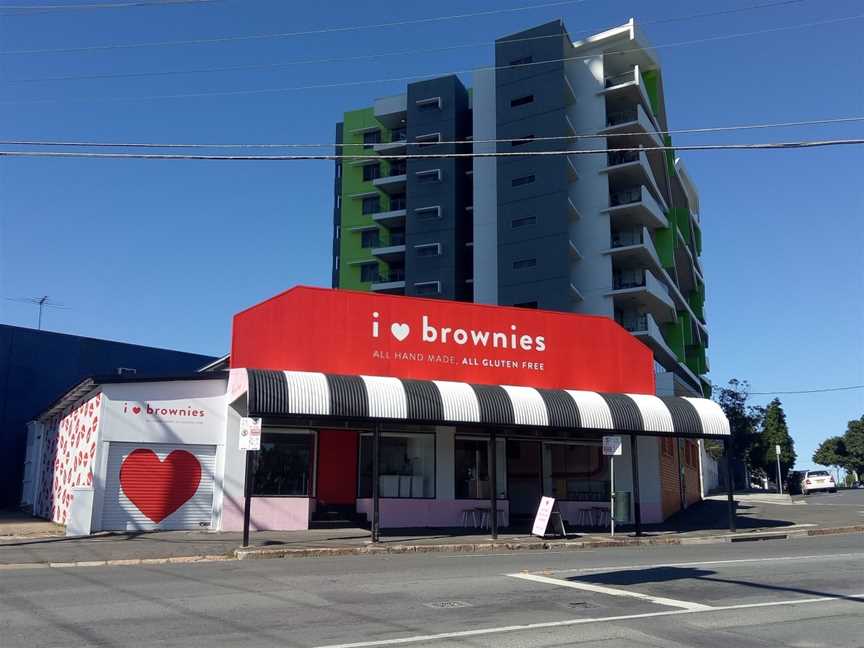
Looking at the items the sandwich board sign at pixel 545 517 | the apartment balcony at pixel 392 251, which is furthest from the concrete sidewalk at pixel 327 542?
the apartment balcony at pixel 392 251

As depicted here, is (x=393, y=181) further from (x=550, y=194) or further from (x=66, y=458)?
(x=66, y=458)

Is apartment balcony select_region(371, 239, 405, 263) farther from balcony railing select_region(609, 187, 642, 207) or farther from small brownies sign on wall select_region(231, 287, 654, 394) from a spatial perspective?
small brownies sign on wall select_region(231, 287, 654, 394)

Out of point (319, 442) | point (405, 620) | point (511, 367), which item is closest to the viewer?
point (405, 620)

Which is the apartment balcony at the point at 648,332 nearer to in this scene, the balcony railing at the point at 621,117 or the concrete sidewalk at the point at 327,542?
the balcony railing at the point at 621,117

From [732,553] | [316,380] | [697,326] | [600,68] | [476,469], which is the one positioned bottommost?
[732,553]

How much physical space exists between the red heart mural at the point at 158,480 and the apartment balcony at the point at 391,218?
47280mm

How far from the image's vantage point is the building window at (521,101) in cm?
5820

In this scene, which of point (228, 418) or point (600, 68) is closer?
point (228, 418)

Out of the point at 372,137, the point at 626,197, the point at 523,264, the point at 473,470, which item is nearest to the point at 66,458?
the point at 473,470

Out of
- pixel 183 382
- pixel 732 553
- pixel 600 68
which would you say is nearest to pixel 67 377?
pixel 183 382

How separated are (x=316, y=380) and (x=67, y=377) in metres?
20.3

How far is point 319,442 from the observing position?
22.7m

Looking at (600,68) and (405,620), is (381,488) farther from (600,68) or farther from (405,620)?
(600,68)

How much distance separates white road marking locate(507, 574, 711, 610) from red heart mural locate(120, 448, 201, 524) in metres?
10.5
